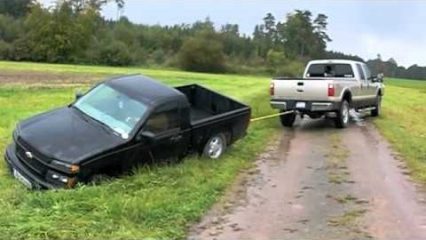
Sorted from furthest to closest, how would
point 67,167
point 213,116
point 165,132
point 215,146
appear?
point 213,116
point 215,146
point 165,132
point 67,167

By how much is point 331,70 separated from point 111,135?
12.5m

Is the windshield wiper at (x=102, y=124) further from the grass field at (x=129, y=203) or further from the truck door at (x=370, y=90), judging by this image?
the truck door at (x=370, y=90)

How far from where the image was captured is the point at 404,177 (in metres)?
10.4

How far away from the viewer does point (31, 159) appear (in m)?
8.69

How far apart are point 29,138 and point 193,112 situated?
15.0 feet

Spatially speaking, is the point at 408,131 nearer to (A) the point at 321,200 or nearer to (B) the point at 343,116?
(B) the point at 343,116

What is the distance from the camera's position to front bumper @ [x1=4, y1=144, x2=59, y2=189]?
8375 millimetres

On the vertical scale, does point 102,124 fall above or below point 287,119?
above

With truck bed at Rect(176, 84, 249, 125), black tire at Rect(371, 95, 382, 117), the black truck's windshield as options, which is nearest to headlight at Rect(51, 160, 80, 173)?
the black truck's windshield

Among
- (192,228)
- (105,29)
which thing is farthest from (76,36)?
(192,228)

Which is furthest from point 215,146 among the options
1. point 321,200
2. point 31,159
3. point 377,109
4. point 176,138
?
point 377,109

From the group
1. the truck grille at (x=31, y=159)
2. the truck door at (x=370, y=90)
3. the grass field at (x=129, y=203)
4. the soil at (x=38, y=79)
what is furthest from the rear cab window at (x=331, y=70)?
the soil at (x=38, y=79)

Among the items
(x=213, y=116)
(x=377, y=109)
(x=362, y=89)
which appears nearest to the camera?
(x=213, y=116)

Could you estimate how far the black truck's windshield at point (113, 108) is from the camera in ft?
31.1
